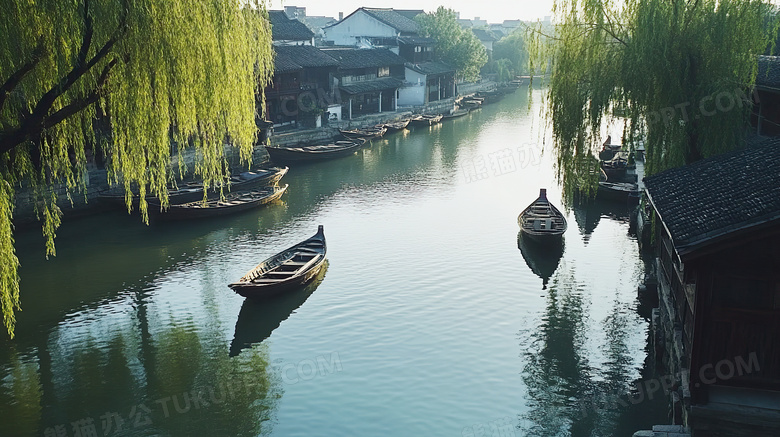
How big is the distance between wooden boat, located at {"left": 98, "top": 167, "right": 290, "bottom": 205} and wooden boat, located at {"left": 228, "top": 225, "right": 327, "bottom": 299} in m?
5.43

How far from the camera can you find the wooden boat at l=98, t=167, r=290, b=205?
29.6 metres

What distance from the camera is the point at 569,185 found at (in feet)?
65.0

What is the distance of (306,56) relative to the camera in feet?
162

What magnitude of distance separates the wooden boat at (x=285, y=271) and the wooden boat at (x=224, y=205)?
6.09 metres

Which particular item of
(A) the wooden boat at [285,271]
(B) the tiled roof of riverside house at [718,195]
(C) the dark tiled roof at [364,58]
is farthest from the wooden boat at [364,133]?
(B) the tiled roof of riverside house at [718,195]

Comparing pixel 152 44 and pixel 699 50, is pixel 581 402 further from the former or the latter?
pixel 152 44

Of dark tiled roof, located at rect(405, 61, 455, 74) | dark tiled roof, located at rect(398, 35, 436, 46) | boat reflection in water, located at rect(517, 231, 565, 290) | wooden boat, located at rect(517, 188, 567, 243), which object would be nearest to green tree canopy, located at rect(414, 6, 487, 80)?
dark tiled roof, located at rect(398, 35, 436, 46)

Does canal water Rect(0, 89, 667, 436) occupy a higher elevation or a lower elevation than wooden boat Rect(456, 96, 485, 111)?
lower

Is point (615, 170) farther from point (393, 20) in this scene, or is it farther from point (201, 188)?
point (393, 20)

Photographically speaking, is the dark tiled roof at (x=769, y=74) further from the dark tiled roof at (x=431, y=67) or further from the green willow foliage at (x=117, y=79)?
the dark tiled roof at (x=431, y=67)

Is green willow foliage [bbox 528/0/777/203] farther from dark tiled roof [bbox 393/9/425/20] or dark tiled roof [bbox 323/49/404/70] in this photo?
dark tiled roof [bbox 393/9/425/20]

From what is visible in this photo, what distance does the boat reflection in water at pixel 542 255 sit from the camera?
22.9m

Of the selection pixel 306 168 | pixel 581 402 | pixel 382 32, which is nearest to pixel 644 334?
pixel 581 402

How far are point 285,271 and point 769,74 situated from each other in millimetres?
15016
